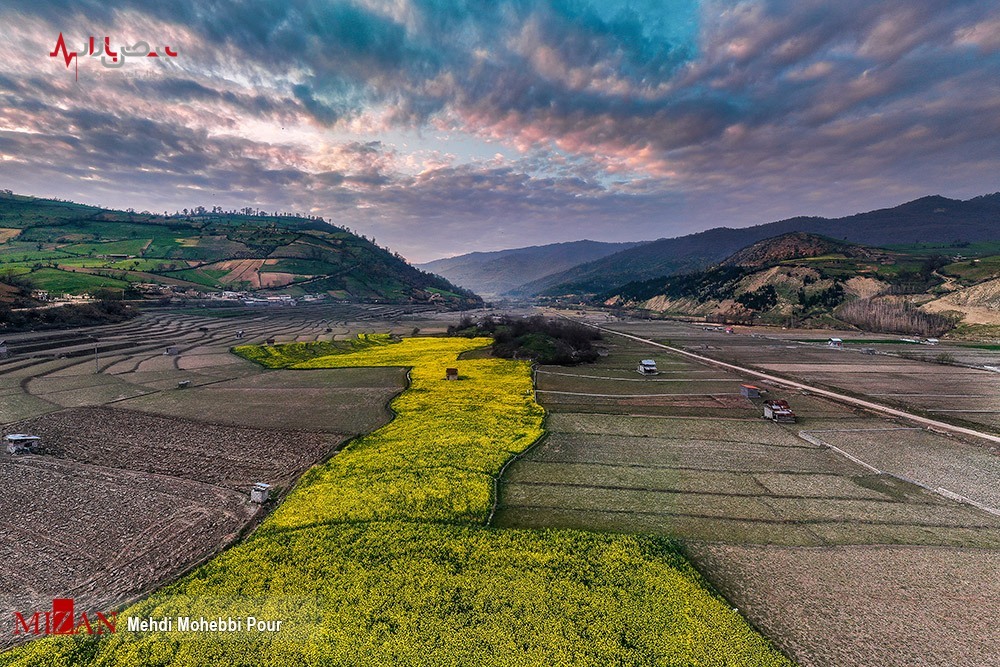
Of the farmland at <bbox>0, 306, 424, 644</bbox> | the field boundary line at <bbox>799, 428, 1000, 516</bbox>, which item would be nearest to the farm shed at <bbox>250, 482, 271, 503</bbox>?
the farmland at <bbox>0, 306, 424, 644</bbox>

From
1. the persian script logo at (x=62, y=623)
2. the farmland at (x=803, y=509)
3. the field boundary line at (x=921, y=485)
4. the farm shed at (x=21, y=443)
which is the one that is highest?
the farm shed at (x=21, y=443)

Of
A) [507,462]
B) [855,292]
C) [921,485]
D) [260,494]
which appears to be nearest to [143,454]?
[260,494]

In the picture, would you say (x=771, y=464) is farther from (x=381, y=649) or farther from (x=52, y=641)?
(x=52, y=641)

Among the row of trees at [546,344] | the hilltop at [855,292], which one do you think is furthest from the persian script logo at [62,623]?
the hilltop at [855,292]

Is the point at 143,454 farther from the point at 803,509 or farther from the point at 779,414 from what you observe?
the point at 779,414

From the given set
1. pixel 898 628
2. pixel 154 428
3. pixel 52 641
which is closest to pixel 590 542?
pixel 898 628

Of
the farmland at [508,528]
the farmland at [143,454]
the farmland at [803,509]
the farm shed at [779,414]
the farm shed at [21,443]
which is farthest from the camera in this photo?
the farm shed at [779,414]

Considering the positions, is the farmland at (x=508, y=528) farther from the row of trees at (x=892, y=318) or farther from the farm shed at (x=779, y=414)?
the row of trees at (x=892, y=318)
